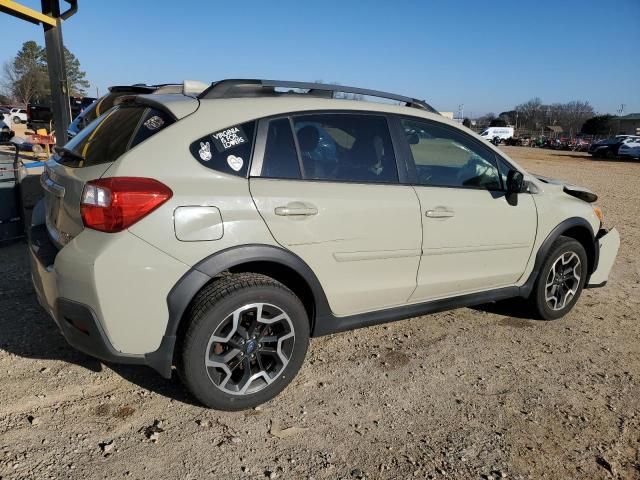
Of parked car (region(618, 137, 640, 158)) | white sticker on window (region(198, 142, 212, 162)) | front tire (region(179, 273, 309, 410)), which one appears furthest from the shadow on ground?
parked car (region(618, 137, 640, 158))

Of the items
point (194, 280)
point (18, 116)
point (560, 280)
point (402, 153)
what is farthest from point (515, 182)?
point (18, 116)

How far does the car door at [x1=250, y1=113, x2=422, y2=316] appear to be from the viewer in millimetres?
2850

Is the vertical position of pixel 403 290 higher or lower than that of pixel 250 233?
lower

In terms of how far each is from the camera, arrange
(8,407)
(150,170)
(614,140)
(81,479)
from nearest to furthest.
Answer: (81,479) < (150,170) < (8,407) < (614,140)

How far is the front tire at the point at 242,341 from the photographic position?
2.67 metres

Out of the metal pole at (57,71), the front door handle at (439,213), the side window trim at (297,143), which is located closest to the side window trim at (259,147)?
the side window trim at (297,143)

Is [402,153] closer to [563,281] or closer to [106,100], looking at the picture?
[563,281]

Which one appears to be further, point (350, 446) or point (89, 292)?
point (350, 446)

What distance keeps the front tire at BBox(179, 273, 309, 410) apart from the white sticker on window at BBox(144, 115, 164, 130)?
0.87 meters

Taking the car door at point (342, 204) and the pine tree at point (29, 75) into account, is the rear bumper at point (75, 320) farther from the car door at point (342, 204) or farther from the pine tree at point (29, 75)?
the pine tree at point (29, 75)

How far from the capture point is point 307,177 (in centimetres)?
297

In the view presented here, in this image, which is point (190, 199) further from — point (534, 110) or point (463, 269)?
point (534, 110)

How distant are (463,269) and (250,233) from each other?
5.51 feet

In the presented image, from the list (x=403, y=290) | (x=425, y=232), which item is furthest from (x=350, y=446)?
(x=425, y=232)
